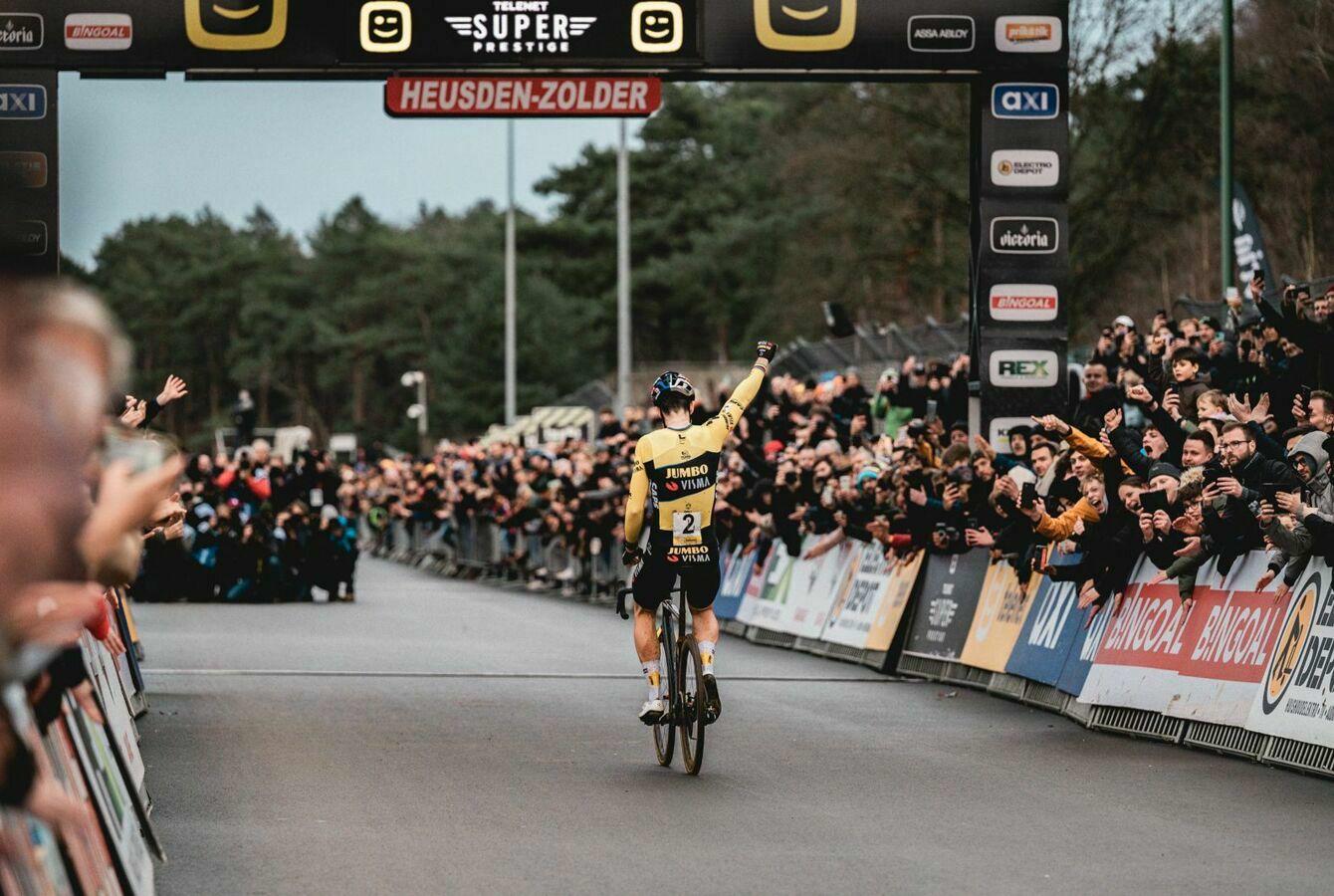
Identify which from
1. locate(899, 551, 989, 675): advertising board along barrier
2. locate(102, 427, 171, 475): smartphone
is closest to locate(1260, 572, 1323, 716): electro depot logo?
locate(899, 551, 989, 675): advertising board along barrier

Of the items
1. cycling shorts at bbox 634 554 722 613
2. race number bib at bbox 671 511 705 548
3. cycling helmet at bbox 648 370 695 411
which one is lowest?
cycling shorts at bbox 634 554 722 613

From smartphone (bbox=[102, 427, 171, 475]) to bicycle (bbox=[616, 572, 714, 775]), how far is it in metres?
5.98

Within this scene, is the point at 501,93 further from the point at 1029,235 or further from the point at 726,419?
the point at 726,419

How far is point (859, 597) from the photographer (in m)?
20.4

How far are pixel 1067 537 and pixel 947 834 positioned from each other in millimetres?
5992

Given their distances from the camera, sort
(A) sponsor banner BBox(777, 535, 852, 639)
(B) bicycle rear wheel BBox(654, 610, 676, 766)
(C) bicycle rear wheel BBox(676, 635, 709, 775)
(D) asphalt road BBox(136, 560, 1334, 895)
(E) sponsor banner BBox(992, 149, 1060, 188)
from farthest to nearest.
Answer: (A) sponsor banner BBox(777, 535, 852, 639) < (E) sponsor banner BBox(992, 149, 1060, 188) < (B) bicycle rear wheel BBox(654, 610, 676, 766) < (C) bicycle rear wheel BBox(676, 635, 709, 775) < (D) asphalt road BBox(136, 560, 1334, 895)

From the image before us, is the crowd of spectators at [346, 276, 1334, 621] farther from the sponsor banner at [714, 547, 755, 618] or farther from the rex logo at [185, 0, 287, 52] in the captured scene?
the rex logo at [185, 0, 287, 52]

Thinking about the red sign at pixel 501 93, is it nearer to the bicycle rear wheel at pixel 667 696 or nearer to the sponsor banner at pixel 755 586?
the bicycle rear wheel at pixel 667 696

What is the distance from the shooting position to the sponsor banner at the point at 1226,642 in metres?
12.4

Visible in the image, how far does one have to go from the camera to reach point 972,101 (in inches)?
723

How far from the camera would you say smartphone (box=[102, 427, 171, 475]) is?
5.33m

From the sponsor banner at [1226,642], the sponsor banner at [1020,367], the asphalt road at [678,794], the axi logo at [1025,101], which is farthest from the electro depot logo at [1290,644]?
the axi logo at [1025,101]

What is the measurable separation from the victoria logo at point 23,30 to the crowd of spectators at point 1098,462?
799cm

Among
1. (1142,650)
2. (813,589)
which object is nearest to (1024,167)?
(813,589)
